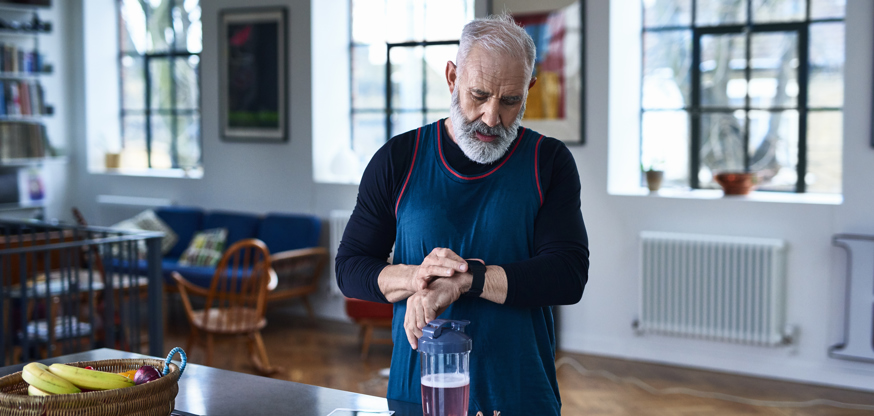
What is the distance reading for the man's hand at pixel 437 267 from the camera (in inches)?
60.6

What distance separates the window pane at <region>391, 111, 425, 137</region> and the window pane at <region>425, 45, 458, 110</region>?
13cm

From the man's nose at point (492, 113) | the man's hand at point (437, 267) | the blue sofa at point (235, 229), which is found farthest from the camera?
the blue sofa at point (235, 229)

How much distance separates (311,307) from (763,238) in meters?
3.35

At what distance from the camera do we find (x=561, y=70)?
511cm

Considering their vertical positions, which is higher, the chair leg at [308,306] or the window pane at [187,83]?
the window pane at [187,83]

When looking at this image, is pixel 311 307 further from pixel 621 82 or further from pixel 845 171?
pixel 845 171

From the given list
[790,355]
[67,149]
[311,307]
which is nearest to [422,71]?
[311,307]

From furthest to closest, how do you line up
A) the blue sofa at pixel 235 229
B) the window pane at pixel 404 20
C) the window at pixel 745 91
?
the window pane at pixel 404 20
the blue sofa at pixel 235 229
the window at pixel 745 91

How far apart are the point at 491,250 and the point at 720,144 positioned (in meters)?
3.84

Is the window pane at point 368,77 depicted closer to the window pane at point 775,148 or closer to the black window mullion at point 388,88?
the black window mullion at point 388,88

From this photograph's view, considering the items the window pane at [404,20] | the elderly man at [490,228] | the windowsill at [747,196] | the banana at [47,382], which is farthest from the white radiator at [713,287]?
the banana at [47,382]

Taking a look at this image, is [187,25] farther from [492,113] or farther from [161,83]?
[492,113]

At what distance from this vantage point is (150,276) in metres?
3.75

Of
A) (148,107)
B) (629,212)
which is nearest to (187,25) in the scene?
(148,107)
